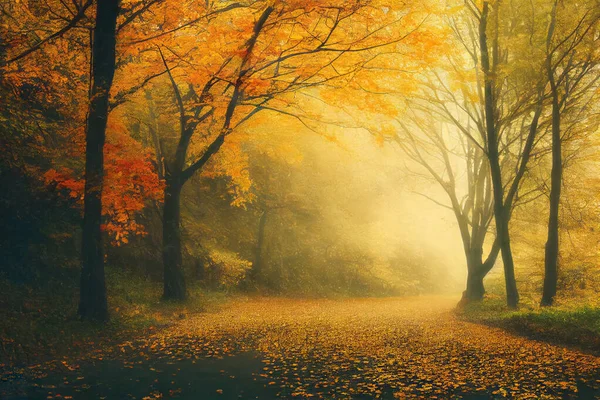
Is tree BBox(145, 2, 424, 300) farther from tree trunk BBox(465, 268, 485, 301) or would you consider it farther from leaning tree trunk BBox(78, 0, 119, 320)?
tree trunk BBox(465, 268, 485, 301)

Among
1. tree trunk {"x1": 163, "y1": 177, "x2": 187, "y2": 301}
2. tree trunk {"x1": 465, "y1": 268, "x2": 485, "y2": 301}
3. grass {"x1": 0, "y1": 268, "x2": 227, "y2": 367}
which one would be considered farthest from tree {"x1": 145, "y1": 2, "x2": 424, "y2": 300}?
tree trunk {"x1": 465, "y1": 268, "x2": 485, "y2": 301}

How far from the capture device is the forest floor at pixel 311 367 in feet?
23.8

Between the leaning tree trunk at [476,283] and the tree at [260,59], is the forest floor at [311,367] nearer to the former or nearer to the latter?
the tree at [260,59]

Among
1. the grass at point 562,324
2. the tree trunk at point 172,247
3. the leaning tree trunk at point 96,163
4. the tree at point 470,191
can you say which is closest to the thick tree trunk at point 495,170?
the grass at point 562,324

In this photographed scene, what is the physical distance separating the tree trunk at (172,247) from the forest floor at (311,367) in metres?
3.68

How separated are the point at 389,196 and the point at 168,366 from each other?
106 feet

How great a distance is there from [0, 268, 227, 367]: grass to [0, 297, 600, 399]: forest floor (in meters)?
0.69

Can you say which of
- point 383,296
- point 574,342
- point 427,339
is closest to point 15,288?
point 427,339

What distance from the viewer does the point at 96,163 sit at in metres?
12.5

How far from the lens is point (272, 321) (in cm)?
1578

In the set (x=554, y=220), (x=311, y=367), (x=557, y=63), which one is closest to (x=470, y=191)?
(x=554, y=220)

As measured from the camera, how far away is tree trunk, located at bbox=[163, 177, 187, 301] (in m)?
17.8

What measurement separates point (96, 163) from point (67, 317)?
3.89m

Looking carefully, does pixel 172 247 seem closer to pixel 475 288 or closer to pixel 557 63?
pixel 475 288
